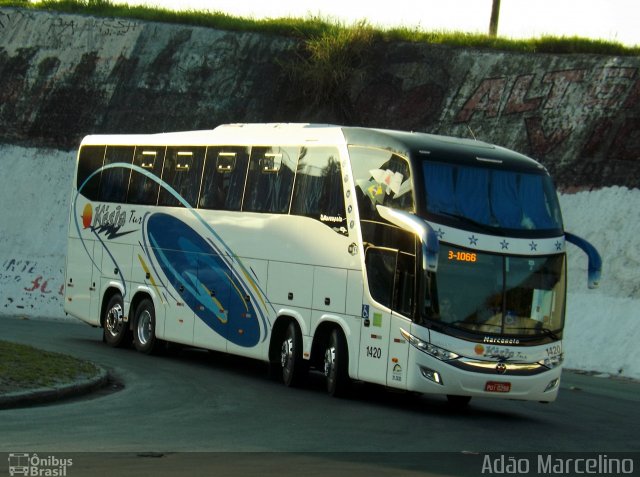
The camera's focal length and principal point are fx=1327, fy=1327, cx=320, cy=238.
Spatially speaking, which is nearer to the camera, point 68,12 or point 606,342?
point 606,342

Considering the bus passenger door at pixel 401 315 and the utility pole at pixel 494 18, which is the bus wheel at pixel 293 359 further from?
the utility pole at pixel 494 18

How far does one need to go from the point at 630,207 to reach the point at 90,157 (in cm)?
1276

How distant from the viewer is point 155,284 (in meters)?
24.8

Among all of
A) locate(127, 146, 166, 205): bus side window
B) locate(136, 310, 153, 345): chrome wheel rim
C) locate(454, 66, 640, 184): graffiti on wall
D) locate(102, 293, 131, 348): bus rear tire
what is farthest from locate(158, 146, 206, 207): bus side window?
locate(454, 66, 640, 184): graffiti on wall

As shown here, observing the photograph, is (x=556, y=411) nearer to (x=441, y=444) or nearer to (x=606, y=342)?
(x=441, y=444)

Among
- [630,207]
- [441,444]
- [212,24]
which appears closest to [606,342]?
[630,207]

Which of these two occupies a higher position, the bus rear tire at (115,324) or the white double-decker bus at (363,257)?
the white double-decker bus at (363,257)

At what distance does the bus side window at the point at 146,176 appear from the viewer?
82.4ft

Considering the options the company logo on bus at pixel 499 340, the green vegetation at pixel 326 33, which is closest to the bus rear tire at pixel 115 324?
the company logo on bus at pixel 499 340

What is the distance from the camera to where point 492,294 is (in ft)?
57.7

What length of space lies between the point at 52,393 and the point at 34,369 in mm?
1603

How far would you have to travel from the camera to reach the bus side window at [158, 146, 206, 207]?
2372 cm

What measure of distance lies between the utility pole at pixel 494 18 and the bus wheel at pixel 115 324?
19.3m

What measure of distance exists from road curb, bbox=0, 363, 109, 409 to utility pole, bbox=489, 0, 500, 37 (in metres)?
26.2
